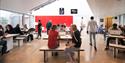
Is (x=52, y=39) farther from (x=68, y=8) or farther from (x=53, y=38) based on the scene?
(x=68, y=8)

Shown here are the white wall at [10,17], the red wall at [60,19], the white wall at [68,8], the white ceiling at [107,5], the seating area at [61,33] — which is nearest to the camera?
the seating area at [61,33]

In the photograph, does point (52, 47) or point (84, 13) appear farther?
point (84, 13)

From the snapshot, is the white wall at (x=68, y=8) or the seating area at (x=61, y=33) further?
the white wall at (x=68, y=8)

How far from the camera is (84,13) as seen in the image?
27.8 m

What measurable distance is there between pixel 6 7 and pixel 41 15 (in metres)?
16.9

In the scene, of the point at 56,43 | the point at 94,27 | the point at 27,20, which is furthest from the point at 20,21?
the point at 56,43

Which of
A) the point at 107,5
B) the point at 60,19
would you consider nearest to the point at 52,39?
the point at 107,5

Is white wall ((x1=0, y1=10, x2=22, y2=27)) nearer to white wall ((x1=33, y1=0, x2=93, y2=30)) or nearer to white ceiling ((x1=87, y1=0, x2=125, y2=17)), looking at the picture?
white ceiling ((x1=87, y1=0, x2=125, y2=17))

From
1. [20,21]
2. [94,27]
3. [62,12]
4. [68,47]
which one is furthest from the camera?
[62,12]

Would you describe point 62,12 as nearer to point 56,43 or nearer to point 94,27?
point 94,27

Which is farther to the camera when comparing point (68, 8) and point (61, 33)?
point (68, 8)

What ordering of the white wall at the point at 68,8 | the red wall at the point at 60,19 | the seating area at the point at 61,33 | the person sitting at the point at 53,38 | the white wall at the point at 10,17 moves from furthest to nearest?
the white wall at the point at 68,8, the red wall at the point at 60,19, the white wall at the point at 10,17, the seating area at the point at 61,33, the person sitting at the point at 53,38

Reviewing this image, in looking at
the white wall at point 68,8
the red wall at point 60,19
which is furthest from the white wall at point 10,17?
the white wall at point 68,8

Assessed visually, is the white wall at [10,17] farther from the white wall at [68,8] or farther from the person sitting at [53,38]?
the white wall at [68,8]
